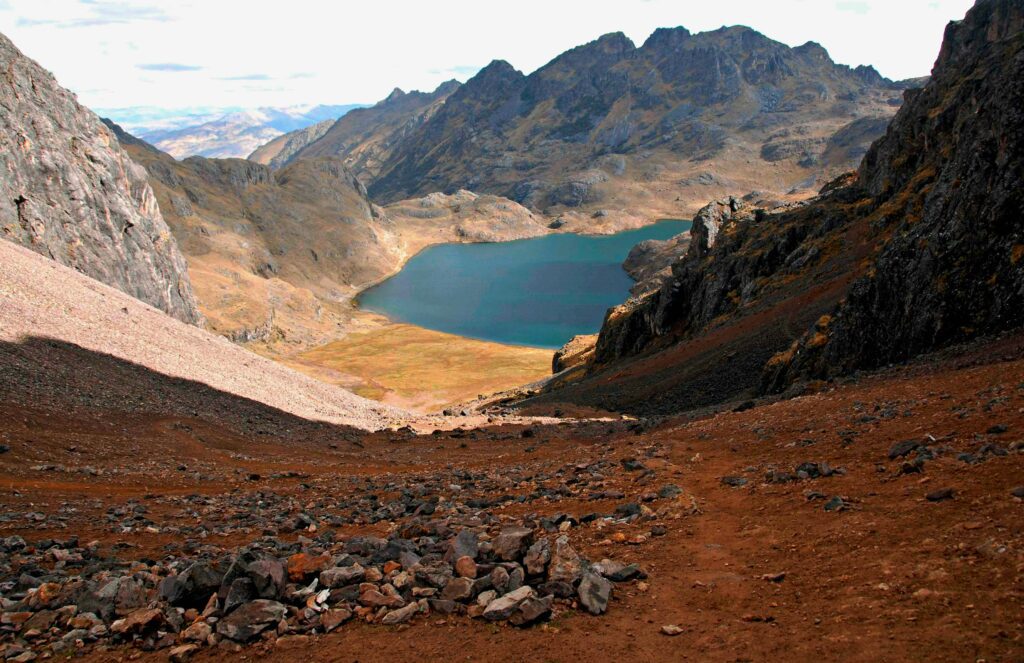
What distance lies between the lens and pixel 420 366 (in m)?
136

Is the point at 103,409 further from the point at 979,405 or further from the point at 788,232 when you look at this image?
the point at 788,232

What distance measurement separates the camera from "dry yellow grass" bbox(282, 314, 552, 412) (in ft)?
354

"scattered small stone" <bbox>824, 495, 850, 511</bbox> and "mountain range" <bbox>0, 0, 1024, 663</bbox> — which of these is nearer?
"mountain range" <bbox>0, 0, 1024, 663</bbox>

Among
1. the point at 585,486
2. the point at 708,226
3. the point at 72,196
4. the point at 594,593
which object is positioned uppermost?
the point at 72,196

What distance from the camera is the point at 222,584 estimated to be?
11.8 metres

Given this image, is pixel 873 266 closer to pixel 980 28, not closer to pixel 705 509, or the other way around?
pixel 705 509

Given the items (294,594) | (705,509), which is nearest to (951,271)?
(705,509)

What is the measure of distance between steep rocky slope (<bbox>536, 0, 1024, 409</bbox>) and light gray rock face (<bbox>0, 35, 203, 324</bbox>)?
240ft

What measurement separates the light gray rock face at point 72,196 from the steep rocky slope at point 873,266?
240ft

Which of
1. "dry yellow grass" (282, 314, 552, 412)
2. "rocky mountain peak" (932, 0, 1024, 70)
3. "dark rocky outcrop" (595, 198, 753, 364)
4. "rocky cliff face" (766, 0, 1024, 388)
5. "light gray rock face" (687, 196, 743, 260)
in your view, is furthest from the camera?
"dry yellow grass" (282, 314, 552, 412)

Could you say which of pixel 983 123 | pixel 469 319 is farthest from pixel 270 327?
pixel 983 123

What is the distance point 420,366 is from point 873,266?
348ft

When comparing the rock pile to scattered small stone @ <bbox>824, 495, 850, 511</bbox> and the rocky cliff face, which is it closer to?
scattered small stone @ <bbox>824, 495, 850, 511</bbox>

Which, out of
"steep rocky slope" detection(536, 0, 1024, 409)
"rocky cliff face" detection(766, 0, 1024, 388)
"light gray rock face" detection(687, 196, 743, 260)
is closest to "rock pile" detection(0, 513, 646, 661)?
"rocky cliff face" detection(766, 0, 1024, 388)
